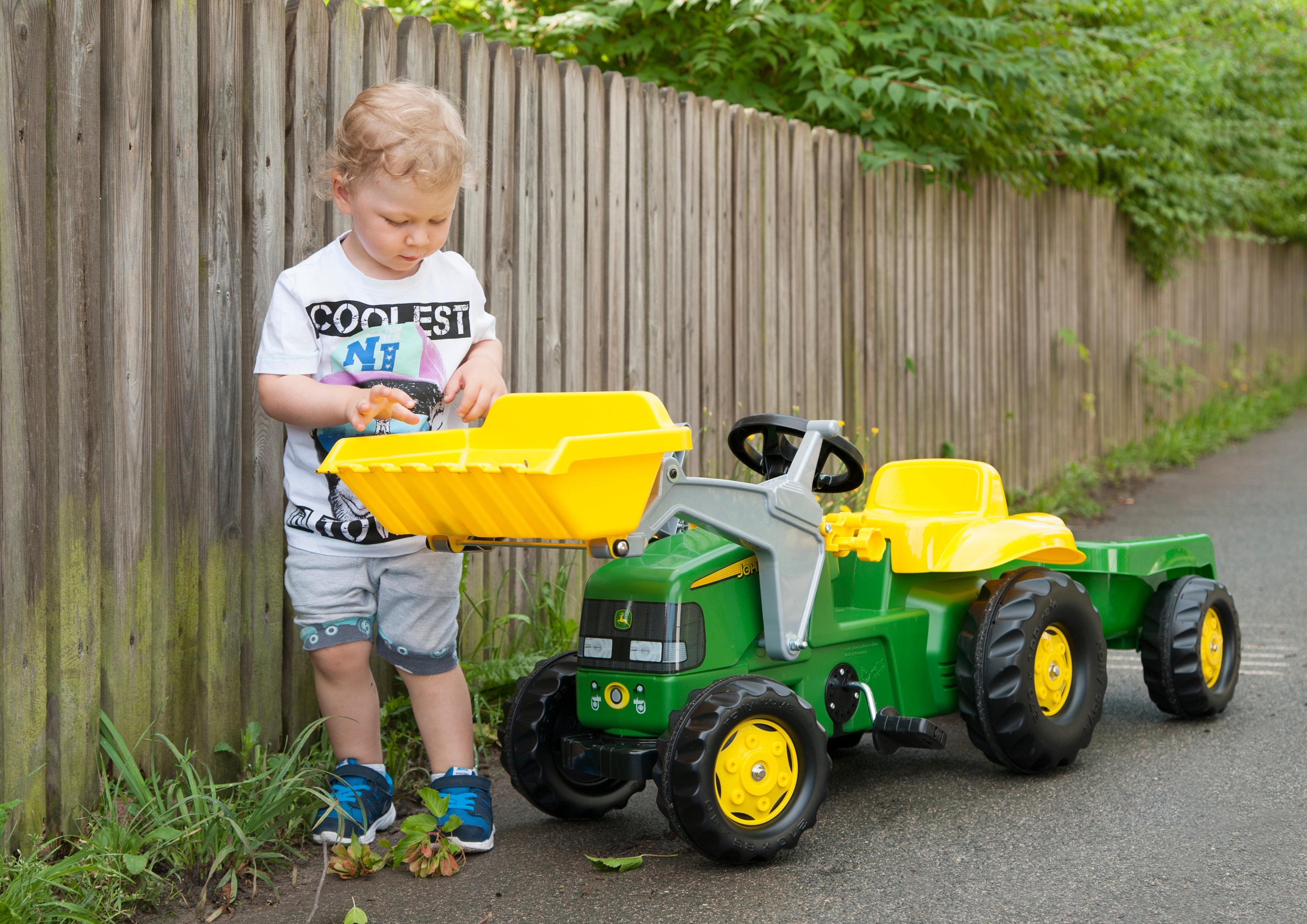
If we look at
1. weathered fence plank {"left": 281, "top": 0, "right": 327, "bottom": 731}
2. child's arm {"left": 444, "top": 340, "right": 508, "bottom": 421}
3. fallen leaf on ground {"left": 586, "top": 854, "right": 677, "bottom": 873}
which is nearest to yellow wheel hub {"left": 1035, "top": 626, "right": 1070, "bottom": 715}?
fallen leaf on ground {"left": 586, "top": 854, "right": 677, "bottom": 873}

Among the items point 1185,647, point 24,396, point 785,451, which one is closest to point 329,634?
point 24,396

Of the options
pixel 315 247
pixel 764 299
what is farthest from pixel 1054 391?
pixel 315 247

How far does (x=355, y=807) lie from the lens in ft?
10.2

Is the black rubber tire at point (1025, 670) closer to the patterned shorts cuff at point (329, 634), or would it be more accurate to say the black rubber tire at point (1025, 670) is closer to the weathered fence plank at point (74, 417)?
the patterned shorts cuff at point (329, 634)

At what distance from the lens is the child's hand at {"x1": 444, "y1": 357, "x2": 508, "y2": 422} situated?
3.06m

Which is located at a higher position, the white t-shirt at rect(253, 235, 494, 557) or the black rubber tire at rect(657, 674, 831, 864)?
the white t-shirt at rect(253, 235, 494, 557)

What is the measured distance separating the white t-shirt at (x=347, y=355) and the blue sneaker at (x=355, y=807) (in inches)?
20.9

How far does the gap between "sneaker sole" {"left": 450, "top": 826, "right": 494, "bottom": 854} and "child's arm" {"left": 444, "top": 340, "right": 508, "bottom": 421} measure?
984 millimetres

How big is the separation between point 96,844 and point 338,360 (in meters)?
1.16

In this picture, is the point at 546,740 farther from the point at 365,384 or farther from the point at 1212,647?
the point at 1212,647

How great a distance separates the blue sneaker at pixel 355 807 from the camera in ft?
10.0

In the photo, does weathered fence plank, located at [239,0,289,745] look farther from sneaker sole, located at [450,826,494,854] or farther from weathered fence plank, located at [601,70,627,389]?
weathered fence plank, located at [601,70,627,389]

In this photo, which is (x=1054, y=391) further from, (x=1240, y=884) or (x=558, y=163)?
(x=1240, y=884)

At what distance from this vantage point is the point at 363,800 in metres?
3.10
